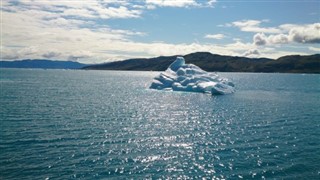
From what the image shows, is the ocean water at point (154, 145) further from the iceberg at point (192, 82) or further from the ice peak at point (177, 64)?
the ice peak at point (177, 64)

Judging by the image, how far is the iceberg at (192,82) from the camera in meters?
108

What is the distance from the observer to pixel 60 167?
28.0 m

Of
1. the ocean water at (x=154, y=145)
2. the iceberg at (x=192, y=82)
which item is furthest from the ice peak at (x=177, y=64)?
the ocean water at (x=154, y=145)

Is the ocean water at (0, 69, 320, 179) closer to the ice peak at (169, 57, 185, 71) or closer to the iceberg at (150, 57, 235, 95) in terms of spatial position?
the iceberg at (150, 57, 235, 95)

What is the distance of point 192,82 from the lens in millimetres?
113938

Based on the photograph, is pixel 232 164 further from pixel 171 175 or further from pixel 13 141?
pixel 13 141

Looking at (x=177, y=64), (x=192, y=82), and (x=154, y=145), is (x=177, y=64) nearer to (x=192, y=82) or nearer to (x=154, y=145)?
(x=192, y=82)

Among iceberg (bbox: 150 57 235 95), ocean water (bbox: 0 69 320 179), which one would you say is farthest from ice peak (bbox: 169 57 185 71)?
ocean water (bbox: 0 69 320 179)

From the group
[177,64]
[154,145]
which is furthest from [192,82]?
[154,145]

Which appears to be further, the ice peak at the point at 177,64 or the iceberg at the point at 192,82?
the ice peak at the point at 177,64

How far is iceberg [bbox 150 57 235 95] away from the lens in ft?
354

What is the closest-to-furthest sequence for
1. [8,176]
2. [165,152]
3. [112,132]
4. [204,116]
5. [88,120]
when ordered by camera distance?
[8,176] < [165,152] < [112,132] < [88,120] < [204,116]

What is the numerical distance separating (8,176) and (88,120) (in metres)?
25.4

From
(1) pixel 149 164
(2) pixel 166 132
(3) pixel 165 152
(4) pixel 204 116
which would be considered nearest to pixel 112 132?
(2) pixel 166 132
